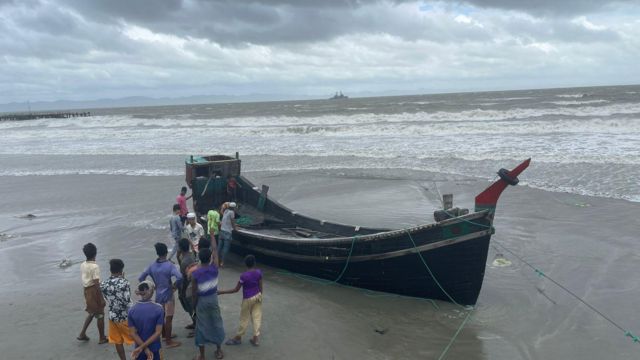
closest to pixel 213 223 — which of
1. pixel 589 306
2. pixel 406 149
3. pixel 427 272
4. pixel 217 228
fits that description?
pixel 217 228

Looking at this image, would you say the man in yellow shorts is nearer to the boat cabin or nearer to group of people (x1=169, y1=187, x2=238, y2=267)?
group of people (x1=169, y1=187, x2=238, y2=267)

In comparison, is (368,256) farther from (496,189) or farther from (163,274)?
(163,274)

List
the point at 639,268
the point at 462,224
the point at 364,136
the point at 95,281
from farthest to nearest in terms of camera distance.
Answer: the point at 364,136 < the point at 639,268 < the point at 462,224 < the point at 95,281

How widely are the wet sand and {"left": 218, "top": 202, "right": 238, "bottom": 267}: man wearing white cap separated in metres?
0.39

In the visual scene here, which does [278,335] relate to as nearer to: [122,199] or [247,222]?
[247,222]

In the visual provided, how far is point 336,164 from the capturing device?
2506cm

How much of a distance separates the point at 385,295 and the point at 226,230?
375cm

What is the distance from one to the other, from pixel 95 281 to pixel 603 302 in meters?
7.98

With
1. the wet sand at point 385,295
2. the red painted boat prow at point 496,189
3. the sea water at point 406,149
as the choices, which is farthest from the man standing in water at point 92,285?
the sea water at point 406,149

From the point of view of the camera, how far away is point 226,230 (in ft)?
33.5

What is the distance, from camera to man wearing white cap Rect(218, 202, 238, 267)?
1013 centimetres

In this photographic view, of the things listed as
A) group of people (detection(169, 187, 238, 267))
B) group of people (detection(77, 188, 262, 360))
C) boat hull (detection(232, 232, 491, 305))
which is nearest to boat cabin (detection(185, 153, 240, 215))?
group of people (detection(169, 187, 238, 267))

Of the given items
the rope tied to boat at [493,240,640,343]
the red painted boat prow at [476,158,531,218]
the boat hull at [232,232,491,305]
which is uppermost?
the red painted boat prow at [476,158,531,218]

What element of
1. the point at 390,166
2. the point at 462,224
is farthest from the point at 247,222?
the point at 390,166
